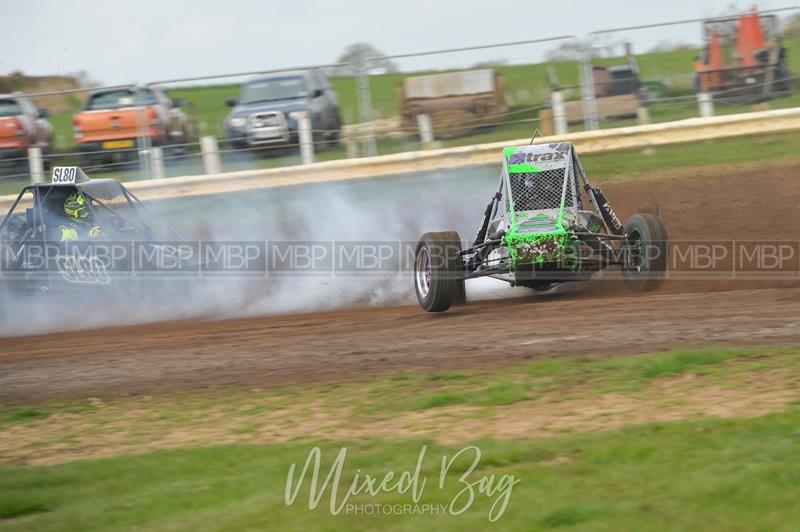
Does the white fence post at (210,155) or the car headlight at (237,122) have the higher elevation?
the car headlight at (237,122)

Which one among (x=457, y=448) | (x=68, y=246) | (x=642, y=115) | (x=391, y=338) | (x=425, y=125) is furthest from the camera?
(x=425, y=125)

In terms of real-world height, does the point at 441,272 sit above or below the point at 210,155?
below

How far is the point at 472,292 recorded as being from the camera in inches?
406

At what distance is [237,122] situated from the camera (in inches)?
585

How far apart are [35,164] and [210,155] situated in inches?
96.9

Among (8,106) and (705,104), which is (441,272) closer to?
(705,104)

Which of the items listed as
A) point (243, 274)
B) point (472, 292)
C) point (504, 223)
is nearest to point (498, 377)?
point (504, 223)

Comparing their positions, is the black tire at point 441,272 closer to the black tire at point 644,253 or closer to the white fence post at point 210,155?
the black tire at point 644,253

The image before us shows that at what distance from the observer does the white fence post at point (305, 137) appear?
14359mm

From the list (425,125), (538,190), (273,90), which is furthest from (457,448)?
(273,90)

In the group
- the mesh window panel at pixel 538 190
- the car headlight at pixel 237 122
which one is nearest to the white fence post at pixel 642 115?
the mesh window panel at pixel 538 190

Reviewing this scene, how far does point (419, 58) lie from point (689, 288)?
20.1 ft

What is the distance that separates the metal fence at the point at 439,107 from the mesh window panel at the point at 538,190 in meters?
4.72

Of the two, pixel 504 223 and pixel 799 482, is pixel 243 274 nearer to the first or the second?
pixel 504 223
